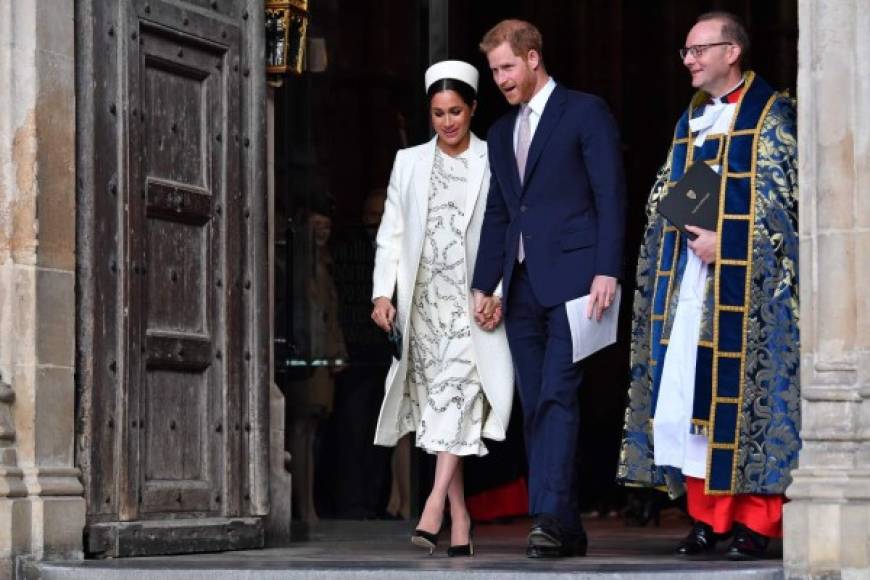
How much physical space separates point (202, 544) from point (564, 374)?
5.95ft

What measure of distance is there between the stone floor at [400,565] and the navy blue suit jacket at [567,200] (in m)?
1.12

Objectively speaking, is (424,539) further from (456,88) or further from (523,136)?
(456,88)

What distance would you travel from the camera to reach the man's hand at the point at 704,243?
8477 millimetres

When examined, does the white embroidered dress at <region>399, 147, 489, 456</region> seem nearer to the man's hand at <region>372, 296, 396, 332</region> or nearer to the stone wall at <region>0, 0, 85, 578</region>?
the man's hand at <region>372, 296, 396, 332</region>

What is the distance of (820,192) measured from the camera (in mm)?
7902

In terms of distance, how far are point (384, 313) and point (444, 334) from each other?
0.87ft

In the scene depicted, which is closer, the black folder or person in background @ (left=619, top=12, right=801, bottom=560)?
person in background @ (left=619, top=12, right=801, bottom=560)

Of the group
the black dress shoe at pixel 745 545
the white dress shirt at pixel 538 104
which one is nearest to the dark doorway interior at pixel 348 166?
the white dress shirt at pixel 538 104

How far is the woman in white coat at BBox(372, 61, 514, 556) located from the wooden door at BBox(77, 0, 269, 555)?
77cm

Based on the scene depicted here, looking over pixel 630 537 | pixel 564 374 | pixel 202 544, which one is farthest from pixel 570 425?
pixel 630 537

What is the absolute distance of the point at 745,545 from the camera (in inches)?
331

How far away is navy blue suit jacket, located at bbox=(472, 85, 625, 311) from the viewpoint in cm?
863

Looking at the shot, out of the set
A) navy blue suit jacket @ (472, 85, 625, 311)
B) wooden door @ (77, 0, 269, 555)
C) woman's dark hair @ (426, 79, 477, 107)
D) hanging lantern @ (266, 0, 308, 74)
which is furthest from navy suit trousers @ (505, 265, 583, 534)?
hanging lantern @ (266, 0, 308, 74)

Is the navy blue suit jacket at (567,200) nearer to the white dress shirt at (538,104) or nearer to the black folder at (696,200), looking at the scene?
the white dress shirt at (538,104)
